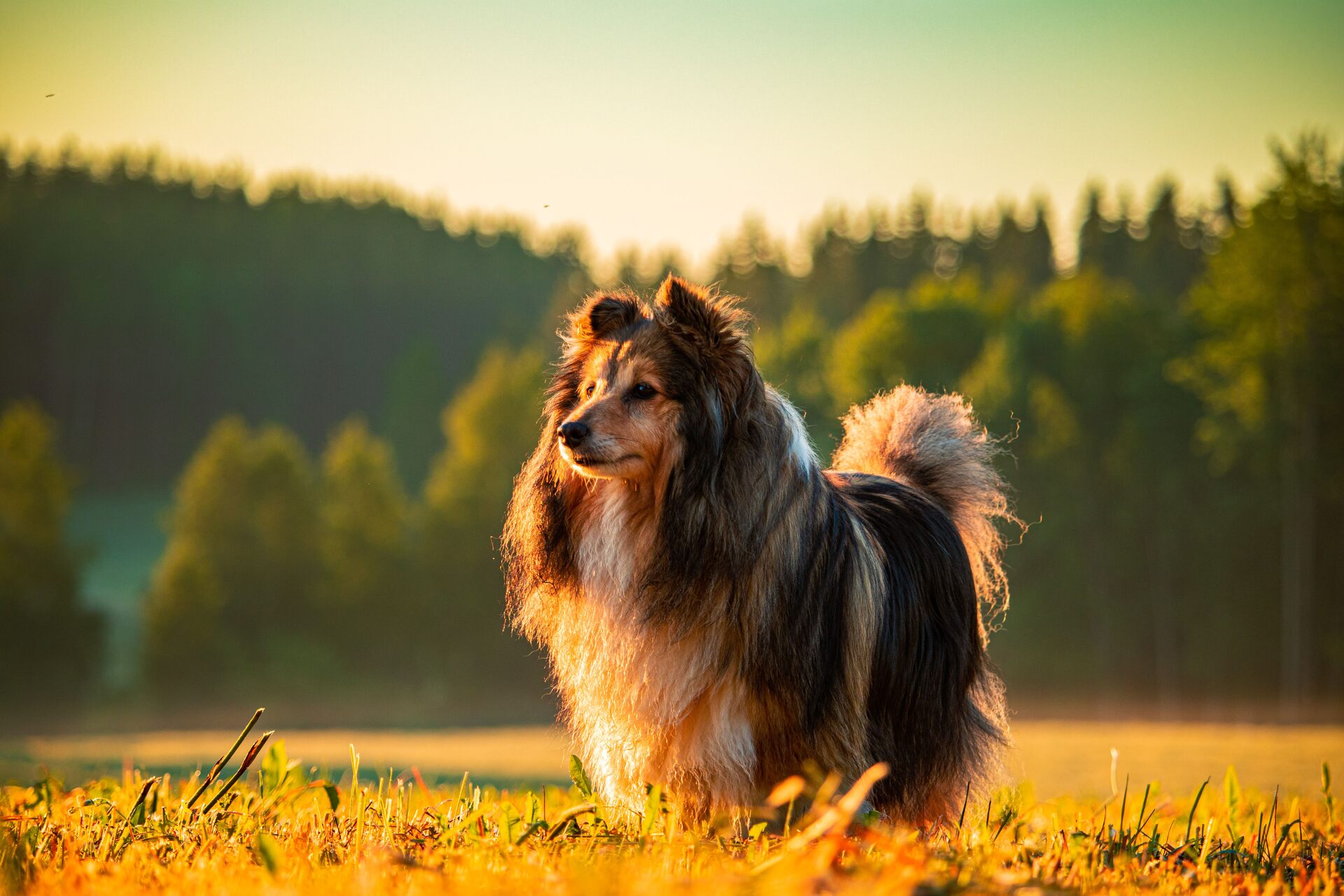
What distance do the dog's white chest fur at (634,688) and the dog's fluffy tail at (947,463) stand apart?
2.12 metres

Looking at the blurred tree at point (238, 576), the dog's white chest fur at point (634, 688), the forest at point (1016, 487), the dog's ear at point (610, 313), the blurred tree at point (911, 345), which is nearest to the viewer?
the dog's white chest fur at point (634, 688)

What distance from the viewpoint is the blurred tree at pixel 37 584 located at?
148ft

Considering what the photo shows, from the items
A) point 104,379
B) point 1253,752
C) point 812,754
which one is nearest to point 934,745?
point 812,754

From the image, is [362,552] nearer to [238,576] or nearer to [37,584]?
[238,576]

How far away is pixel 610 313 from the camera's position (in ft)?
18.7

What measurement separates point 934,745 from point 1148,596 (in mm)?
45292

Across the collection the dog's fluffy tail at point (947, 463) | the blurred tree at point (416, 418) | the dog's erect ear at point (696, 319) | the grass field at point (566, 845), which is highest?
the blurred tree at point (416, 418)

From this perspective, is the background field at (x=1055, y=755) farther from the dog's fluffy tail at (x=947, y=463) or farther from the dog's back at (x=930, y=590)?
the dog's back at (x=930, y=590)

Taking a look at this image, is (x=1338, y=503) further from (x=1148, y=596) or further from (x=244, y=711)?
(x=244, y=711)

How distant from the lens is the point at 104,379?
86.8 m

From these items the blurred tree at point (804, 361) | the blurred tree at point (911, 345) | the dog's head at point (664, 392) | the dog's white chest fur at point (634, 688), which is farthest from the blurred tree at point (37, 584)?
the dog's head at point (664, 392)

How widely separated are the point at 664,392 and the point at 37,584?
47.5 meters

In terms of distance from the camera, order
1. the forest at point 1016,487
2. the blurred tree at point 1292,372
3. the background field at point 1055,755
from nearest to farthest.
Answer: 1. the background field at point 1055,755
2. the blurred tree at point 1292,372
3. the forest at point 1016,487

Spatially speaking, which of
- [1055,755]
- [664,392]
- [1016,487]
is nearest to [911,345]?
[1016,487]
